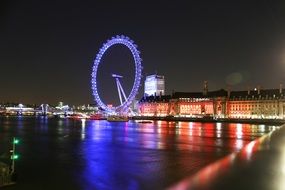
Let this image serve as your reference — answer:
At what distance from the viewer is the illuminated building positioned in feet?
428

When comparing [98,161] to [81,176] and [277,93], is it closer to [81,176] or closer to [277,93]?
[81,176]

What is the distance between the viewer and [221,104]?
149 meters

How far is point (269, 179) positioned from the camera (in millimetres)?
10047

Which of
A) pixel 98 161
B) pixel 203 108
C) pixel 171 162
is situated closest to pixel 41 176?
pixel 98 161

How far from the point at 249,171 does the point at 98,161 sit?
546 inches

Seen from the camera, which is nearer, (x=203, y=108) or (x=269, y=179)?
(x=269, y=179)

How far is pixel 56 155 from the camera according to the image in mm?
27172

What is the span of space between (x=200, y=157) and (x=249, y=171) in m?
13.9

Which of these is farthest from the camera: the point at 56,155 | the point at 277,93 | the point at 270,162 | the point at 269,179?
the point at 277,93

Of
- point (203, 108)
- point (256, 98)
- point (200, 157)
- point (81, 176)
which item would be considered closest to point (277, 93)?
point (256, 98)

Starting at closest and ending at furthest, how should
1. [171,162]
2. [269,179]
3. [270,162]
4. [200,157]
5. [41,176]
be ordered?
[269,179] < [270,162] < [41,176] < [171,162] < [200,157]

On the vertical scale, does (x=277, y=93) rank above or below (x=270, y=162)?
above

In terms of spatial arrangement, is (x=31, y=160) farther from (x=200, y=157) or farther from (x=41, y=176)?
(x=200, y=157)

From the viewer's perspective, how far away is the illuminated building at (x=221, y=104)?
428 feet
